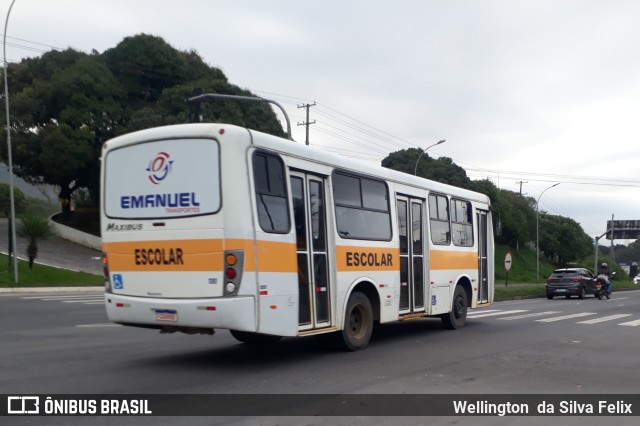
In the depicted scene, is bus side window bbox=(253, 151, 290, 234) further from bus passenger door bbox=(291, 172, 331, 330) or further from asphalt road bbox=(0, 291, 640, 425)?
asphalt road bbox=(0, 291, 640, 425)

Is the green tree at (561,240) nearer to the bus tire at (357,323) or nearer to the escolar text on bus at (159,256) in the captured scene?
the bus tire at (357,323)

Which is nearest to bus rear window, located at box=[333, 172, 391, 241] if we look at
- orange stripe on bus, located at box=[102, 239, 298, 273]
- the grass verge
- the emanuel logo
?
orange stripe on bus, located at box=[102, 239, 298, 273]

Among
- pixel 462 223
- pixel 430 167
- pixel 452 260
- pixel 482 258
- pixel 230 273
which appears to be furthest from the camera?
pixel 430 167

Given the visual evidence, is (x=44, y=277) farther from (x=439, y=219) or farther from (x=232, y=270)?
(x=232, y=270)

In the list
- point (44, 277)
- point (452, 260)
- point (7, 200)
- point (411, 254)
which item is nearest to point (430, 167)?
point (7, 200)

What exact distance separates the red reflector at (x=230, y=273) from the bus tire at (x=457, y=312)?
737cm

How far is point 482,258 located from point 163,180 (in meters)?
9.61

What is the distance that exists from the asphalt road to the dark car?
1734 cm

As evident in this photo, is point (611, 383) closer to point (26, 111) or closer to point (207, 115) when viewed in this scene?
point (207, 115)

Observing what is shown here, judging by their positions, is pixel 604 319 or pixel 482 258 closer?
pixel 482 258

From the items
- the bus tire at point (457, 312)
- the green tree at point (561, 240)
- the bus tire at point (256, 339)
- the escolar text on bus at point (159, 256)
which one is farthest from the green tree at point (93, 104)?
the green tree at point (561, 240)

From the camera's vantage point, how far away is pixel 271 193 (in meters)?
9.04

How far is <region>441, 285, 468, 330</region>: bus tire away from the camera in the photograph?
14.6 meters

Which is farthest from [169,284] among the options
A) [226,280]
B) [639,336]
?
[639,336]
